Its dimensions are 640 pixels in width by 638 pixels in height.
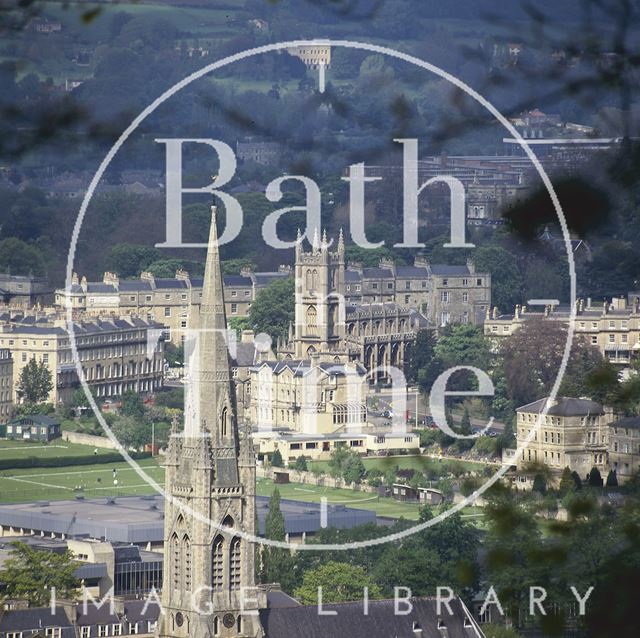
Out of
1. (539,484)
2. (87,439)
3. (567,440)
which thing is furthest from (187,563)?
(87,439)

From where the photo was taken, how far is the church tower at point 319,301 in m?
76.1

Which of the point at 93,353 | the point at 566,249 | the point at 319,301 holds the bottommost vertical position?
the point at 566,249

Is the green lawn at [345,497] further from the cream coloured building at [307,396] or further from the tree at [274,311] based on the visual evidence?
the tree at [274,311]

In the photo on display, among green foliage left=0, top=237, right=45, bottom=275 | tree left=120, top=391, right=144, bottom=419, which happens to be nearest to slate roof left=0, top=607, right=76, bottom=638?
tree left=120, top=391, right=144, bottom=419

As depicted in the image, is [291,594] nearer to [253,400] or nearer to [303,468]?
[303,468]

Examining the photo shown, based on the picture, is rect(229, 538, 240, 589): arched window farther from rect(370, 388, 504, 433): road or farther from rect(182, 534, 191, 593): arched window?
rect(370, 388, 504, 433): road

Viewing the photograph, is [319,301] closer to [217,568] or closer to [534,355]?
[534,355]

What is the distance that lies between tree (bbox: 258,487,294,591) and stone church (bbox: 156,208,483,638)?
5163 millimetres

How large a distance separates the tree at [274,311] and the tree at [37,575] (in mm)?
37015

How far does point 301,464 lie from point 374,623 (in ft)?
79.9

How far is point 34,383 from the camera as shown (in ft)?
237

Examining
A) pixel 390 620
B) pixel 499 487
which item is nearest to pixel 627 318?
pixel 390 620

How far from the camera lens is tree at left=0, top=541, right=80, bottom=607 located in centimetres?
3994

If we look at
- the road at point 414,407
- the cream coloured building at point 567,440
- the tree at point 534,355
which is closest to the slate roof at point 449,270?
the tree at point 534,355
